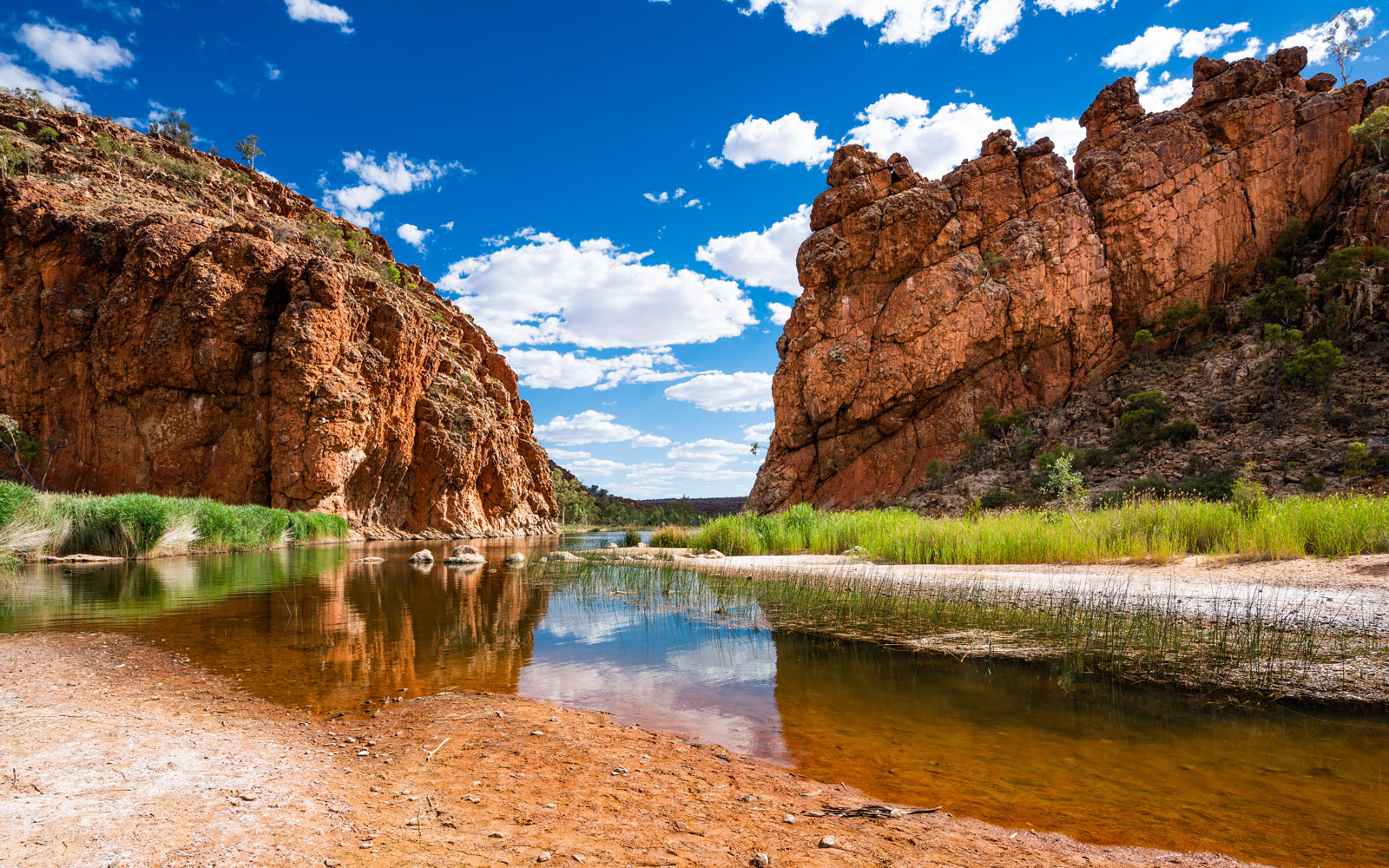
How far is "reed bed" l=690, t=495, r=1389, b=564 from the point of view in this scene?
39.6ft

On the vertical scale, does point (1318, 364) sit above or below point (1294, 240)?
below

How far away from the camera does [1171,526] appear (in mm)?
14391

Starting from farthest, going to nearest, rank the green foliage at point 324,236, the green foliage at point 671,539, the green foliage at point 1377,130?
the green foliage at point 324,236 → the green foliage at point 1377,130 → the green foliage at point 671,539

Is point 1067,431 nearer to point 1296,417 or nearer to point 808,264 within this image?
point 1296,417

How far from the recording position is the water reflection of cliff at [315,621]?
6.36m

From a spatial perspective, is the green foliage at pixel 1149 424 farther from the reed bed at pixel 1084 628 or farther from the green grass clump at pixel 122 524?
the green grass clump at pixel 122 524

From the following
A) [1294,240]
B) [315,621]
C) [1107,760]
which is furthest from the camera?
[1294,240]

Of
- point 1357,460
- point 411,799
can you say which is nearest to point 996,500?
point 1357,460

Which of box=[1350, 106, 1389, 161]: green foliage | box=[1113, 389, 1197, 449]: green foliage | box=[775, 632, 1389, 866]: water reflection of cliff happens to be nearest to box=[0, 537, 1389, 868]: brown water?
box=[775, 632, 1389, 866]: water reflection of cliff

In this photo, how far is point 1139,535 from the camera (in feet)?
47.3

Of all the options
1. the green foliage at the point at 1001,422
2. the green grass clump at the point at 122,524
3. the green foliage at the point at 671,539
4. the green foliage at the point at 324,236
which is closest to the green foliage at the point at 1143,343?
the green foliage at the point at 1001,422

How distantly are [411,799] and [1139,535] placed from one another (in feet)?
53.4

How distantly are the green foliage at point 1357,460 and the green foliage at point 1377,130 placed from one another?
2998 centimetres

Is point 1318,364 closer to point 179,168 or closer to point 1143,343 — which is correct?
point 1143,343
